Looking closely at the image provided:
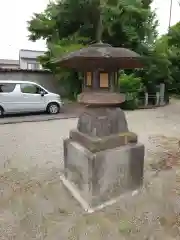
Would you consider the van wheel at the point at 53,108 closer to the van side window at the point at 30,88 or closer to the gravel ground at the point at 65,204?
the van side window at the point at 30,88

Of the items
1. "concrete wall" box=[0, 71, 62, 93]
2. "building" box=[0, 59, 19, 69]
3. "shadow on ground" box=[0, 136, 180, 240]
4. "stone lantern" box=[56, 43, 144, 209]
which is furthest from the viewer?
"building" box=[0, 59, 19, 69]

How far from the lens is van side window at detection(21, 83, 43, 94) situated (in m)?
9.26

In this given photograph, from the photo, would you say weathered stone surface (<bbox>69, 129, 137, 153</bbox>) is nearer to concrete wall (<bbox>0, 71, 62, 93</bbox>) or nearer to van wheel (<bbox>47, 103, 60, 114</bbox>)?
van wheel (<bbox>47, 103, 60, 114</bbox>)

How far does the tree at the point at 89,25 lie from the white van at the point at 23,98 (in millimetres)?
2189

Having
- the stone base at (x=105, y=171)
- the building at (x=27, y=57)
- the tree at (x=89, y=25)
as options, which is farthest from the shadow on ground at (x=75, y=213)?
the building at (x=27, y=57)

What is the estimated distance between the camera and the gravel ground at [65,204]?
2.62m

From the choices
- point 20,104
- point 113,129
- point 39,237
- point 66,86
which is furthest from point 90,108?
point 66,86

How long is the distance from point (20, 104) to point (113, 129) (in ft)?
22.4

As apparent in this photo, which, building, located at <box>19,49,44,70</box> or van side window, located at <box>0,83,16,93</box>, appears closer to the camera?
van side window, located at <box>0,83,16,93</box>

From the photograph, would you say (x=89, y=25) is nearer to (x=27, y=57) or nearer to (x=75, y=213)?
(x=27, y=57)

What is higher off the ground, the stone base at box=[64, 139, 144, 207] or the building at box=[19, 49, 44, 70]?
the building at box=[19, 49, 44, 70]

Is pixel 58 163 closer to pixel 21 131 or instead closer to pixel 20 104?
pixel 21 131

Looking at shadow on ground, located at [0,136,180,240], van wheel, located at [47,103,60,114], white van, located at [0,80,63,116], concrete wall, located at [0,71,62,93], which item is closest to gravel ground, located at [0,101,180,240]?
shadow on ground, located at [0,136,180,240]

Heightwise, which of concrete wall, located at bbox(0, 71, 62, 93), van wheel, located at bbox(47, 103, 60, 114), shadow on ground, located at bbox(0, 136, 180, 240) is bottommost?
shadow on ground, located at bbox(0, 136, 180, 240)
